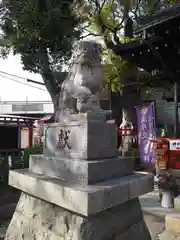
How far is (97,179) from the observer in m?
2.75

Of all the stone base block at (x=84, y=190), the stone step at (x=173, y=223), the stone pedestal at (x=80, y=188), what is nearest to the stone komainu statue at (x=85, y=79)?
the stone pedestal at (x=80, y=188)

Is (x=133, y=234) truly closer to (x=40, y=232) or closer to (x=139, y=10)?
(x=40, y=232)

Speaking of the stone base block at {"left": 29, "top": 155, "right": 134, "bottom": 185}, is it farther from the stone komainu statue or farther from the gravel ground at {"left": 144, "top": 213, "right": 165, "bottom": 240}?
the gravel ground at {"left": 144, "top": 213, "right": 165, "bottom": 240}

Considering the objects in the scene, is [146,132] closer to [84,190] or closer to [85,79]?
[85,79]

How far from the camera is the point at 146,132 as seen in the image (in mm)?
→ 8812

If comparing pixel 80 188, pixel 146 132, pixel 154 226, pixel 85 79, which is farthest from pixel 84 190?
pixel 146 132

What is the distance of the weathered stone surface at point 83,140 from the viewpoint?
2832 millimetres

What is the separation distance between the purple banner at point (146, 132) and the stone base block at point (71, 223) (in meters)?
5.17

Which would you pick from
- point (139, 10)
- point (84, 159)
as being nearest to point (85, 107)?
point (84, 159)

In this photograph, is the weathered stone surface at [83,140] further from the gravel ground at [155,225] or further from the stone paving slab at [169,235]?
the gravel ground at [155,225]

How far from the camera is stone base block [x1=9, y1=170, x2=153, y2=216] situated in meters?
2.37

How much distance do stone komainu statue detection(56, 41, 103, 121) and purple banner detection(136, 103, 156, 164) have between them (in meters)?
5.46

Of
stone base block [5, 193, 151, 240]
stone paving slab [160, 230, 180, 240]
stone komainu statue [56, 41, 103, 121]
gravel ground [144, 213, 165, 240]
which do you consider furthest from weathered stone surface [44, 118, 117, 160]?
gravel ground [144, 213, 165, 240]

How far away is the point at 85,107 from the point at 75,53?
2.54 ft
